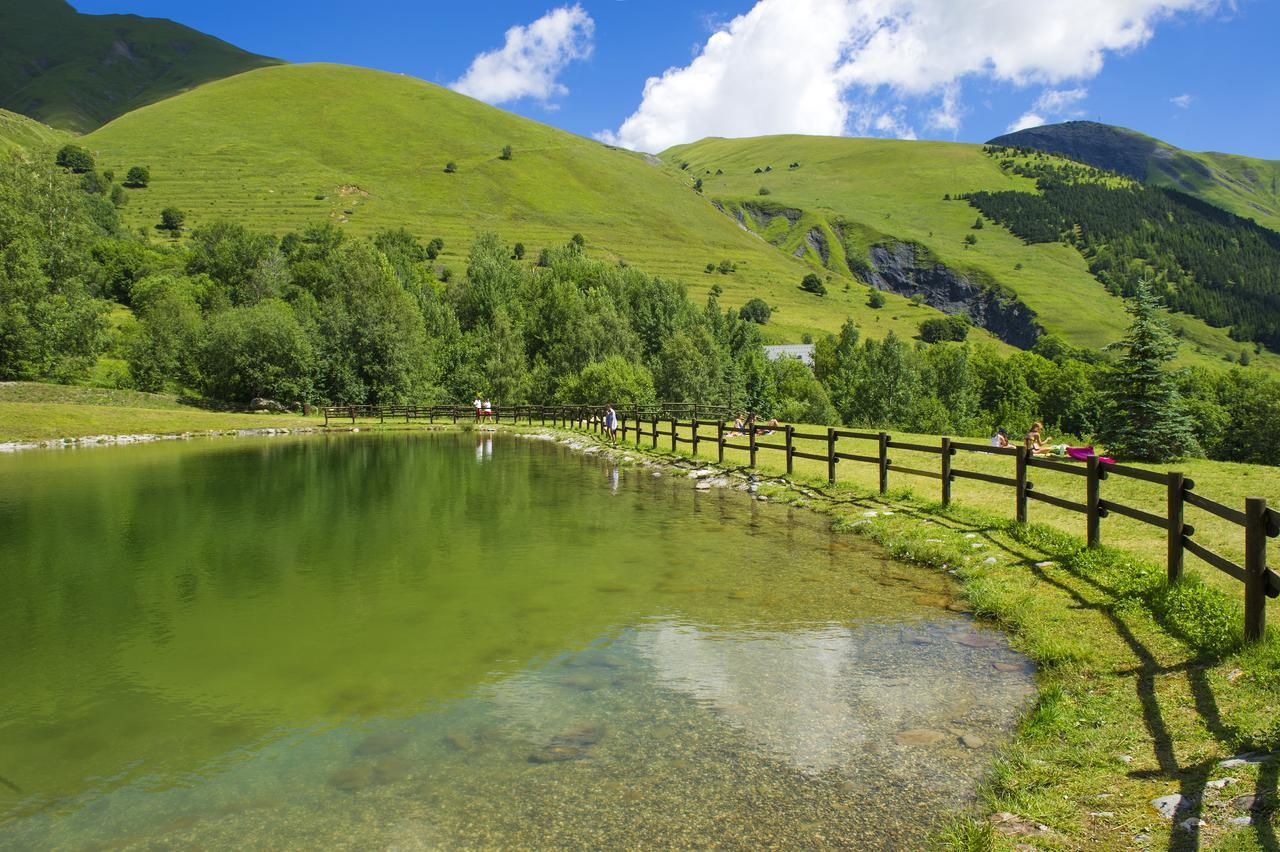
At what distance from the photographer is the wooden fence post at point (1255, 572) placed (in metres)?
7.84

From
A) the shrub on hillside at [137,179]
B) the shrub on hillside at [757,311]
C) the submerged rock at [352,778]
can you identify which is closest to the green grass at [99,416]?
the submerged rock at [352,778]

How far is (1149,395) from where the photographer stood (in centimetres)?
2764

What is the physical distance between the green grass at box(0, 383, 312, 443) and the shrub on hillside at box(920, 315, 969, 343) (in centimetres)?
14677

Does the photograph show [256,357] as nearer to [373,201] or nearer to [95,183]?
[373,201]

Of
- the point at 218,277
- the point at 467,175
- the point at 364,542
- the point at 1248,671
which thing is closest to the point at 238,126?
the point at 467,175

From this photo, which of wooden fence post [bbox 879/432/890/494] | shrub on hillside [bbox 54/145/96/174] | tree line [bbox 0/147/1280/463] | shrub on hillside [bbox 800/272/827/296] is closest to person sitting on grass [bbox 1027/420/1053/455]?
wooden fence post [bbox 879/432/890/494]

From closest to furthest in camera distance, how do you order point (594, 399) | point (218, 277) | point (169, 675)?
point (169, 675) < point (594, 399) < point (218, 277)

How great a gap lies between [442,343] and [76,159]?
125345 mm

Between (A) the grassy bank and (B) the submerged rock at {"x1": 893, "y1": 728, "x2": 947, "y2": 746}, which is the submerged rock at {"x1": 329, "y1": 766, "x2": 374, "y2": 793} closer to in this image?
(A) the grassy bank

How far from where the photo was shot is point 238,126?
645 feet

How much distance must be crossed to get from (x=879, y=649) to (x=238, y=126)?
23232cm

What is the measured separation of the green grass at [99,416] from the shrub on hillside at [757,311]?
106 meters

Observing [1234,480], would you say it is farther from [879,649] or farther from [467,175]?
[467,175]

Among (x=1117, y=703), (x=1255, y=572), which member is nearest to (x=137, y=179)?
(x=1117, y=703)
